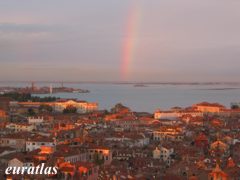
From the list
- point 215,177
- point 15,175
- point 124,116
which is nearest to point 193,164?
point 215,177

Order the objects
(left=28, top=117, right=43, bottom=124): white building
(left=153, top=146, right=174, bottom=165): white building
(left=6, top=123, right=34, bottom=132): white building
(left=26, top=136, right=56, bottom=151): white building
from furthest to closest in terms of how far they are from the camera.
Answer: (left=28, top=117, right=43, bottom=124): white building, (left=6, top=123, right=34, bottom=132): white building, (left=26, top=136, right=56, bottom=151): white building, (left=153, top=146, right=174, bottom=165): white building

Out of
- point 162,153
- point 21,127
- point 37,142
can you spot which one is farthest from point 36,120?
point 162,153

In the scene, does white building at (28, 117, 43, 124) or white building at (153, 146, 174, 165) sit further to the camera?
white building at (28, 117, 43, 124)

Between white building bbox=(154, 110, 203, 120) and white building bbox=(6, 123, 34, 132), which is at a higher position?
white building bbox=(154, 110, 203, 120)

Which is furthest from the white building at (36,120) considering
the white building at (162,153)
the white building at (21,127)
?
the white building at (162,153)

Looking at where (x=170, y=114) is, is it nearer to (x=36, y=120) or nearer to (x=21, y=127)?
(x=36, y=120)

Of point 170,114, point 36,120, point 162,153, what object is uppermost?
point 170,114

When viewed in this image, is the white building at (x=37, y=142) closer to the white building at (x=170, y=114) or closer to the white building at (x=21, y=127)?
the white building at (x=21, y=127)

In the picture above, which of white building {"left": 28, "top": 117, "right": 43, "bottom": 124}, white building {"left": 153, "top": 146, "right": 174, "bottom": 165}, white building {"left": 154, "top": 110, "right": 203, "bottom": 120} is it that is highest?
white building {"left": 154, "top": 110, "right": 203, "bottom": 120}

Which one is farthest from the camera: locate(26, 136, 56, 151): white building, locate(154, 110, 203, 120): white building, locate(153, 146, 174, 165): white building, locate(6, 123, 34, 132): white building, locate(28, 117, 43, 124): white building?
locate(154, 110, 203, 120): white building

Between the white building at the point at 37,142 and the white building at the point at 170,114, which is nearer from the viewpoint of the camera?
the white building at the point at 37,142

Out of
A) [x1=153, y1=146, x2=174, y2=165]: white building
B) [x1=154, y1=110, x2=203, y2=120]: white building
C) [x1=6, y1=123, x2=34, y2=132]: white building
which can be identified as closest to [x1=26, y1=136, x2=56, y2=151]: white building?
[x1=153, y1=146, x2=174, y2=165]: white building

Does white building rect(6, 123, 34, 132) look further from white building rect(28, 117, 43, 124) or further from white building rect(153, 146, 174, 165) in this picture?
white building rect(153, 146, 174, 165)
